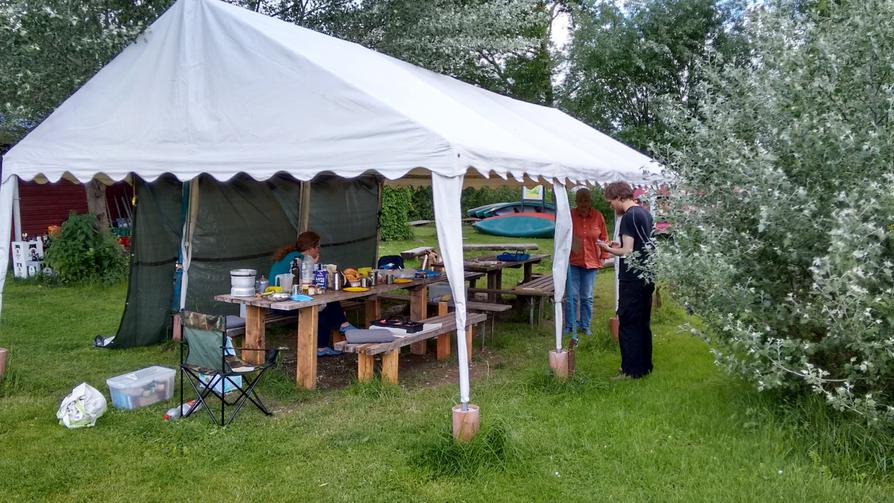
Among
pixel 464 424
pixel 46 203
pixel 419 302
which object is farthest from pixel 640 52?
pixel 46 203

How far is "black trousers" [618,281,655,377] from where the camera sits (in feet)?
16.9

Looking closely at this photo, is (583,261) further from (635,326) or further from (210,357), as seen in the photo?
(210,357)

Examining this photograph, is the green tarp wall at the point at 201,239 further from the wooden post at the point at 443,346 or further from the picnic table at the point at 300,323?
the wooden post at the point at 443,346

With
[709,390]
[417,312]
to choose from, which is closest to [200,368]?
[417,312]

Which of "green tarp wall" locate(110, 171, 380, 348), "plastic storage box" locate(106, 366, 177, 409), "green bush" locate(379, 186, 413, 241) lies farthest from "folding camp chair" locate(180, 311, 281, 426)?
"green bush" locate(379, 186, 413, 241)

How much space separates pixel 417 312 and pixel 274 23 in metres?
2.89

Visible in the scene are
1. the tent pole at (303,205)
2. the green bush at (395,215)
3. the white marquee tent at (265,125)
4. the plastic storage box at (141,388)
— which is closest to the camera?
the white marquee tent at (265,125)

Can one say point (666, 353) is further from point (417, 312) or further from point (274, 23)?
point (274, 23)

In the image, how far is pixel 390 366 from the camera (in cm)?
520

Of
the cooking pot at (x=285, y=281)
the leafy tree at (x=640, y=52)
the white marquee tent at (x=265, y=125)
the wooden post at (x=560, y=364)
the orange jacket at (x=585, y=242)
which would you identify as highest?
the leafy tree at (x=640, y=52)

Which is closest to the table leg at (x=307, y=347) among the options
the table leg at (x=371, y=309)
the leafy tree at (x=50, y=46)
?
the table leg at (x=371, y=309)

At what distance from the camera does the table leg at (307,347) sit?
5.16 metres

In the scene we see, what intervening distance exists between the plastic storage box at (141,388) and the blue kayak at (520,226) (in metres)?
15.4

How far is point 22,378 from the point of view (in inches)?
207
